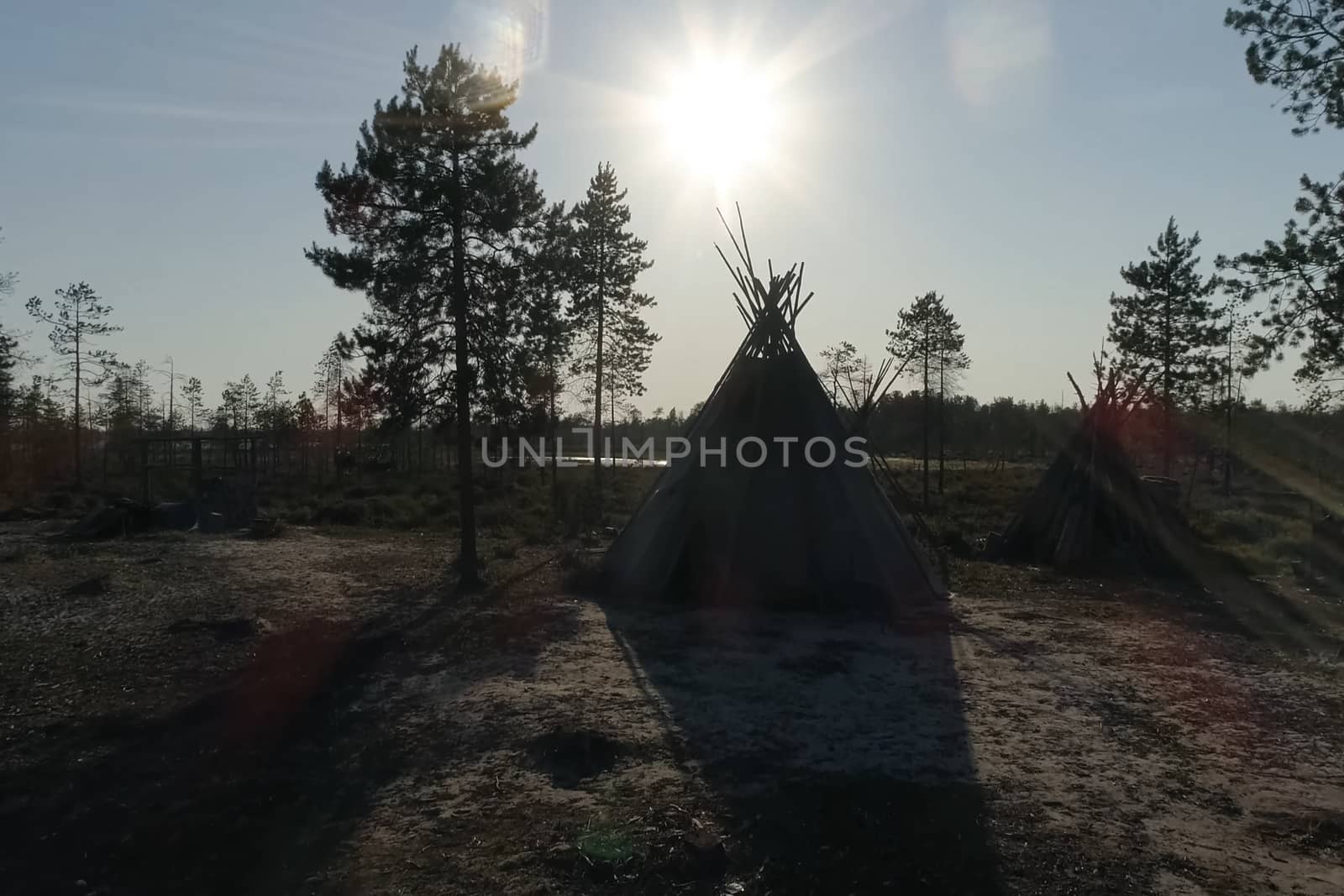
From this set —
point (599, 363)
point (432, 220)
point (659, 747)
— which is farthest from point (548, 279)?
point (599, 363)

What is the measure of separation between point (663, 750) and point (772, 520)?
518 cm

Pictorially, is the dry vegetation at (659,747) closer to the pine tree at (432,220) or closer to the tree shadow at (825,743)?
the tree shadow at (825,743)

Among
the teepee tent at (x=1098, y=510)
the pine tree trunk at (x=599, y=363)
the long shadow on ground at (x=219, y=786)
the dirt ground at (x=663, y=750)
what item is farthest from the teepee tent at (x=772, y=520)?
the pine tree trunk at (x=599, y=363)

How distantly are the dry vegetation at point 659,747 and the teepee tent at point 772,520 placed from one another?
2.37 feet

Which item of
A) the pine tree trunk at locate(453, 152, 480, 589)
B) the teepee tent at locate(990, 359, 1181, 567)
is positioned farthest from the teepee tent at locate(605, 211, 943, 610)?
the teepee tent at locate(990, 359, 1181, 567)

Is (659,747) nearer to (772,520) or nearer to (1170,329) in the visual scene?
(772,520)

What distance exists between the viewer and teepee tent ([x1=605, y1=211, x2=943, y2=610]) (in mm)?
10742

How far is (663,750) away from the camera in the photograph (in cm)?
600

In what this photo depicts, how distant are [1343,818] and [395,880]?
198 inches

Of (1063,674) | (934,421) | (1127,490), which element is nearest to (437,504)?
(1127,490)

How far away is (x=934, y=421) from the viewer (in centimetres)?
4447

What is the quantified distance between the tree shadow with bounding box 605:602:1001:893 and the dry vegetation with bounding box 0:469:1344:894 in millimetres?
28

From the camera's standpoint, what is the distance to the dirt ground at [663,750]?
4.38 metres

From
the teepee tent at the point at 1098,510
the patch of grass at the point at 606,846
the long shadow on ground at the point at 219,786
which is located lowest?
the long shadow on ground at the point at 219,786
